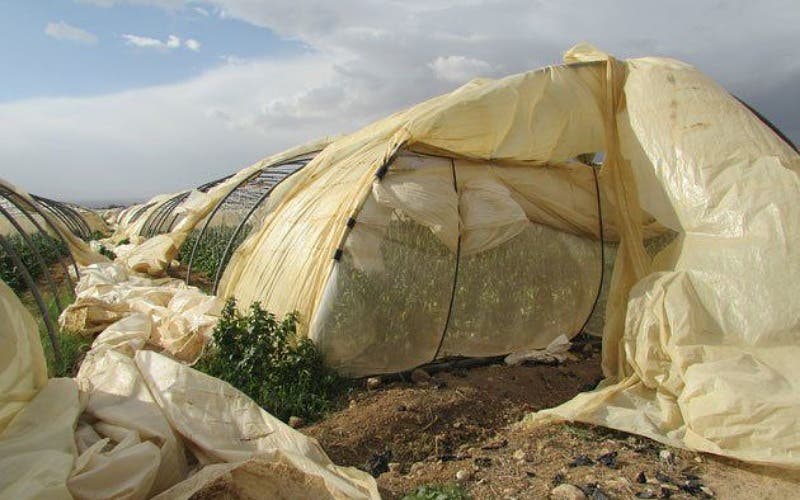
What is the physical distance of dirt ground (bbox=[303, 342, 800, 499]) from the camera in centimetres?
377

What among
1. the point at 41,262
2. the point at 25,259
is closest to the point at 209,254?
the point at 25,259

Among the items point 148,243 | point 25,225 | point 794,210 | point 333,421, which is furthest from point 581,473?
point 25,225

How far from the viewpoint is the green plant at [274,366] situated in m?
5.23

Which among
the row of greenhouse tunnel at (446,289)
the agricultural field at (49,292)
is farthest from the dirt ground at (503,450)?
the agricultural field at (49,292)

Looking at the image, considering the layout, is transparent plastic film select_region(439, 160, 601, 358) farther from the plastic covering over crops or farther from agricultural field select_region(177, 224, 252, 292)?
agricultural field select_region(177, 224, 252, 292)

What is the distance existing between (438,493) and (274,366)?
2437 mm

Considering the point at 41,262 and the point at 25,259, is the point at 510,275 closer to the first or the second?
the point at 41,262

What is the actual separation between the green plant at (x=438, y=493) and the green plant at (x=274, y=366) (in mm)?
1601

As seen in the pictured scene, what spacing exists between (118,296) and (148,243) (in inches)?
198

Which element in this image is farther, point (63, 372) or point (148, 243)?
point (148, 243)

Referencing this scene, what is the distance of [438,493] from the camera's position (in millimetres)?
3586

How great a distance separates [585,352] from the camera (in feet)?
22.3

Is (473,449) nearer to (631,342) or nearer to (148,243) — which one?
(631,342)

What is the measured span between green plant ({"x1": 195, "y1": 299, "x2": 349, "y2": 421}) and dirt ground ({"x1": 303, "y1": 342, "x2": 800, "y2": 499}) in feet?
1.07
